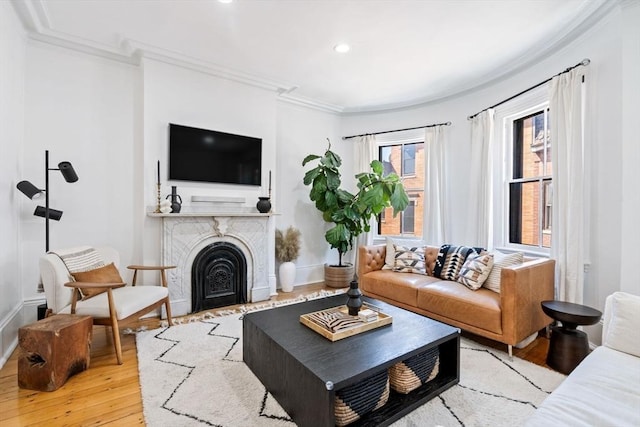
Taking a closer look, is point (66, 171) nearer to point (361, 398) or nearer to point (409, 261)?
point (361, 398)

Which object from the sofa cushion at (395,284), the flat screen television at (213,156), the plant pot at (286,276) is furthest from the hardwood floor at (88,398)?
the plant pot at (286,276)

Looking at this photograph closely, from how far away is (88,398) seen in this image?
1.88 meters

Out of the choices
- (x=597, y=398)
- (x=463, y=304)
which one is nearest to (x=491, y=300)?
(x=463, y=304)

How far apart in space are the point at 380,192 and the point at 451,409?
9.18 feet

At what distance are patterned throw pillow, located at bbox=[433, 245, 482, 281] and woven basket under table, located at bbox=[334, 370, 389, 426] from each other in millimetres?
1940

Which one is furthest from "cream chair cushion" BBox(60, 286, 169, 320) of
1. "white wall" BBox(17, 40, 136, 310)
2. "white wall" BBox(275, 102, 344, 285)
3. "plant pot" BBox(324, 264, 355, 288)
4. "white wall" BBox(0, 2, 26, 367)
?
"plant pot" BBox(324, 264, 355, 288)

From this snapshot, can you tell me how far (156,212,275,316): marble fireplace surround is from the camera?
10.9 feet

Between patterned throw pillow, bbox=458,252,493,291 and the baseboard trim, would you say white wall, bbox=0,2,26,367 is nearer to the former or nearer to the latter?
the baseboard trim

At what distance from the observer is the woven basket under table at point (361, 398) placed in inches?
58.6

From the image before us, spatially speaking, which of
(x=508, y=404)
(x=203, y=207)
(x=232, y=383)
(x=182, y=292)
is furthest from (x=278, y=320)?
(x=203, y=207)

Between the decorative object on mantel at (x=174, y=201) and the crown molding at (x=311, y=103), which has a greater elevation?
the crown molding at (x=311, y=103)

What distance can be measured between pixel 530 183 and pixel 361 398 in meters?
3.17

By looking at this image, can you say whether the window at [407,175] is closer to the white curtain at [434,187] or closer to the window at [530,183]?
the white curtain at [434,187]

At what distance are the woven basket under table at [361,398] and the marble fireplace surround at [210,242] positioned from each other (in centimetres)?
247
